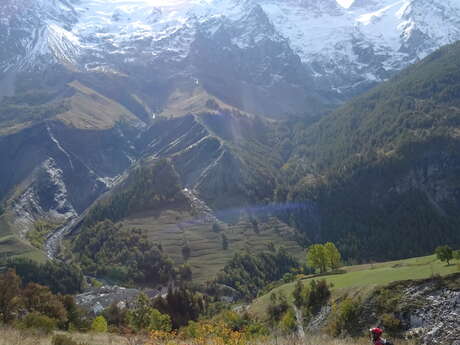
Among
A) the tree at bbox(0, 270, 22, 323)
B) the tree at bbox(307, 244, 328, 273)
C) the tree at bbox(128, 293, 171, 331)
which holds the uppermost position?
the tree at bbox(0, 270, 22, 323)

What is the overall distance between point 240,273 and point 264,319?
11606cm

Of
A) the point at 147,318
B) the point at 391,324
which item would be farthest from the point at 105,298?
the point at 391,324

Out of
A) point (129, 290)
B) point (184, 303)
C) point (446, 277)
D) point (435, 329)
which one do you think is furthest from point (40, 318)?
point (129, 290)

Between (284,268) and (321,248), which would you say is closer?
(321,248)

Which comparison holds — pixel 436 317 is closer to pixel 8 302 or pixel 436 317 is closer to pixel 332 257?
pixel 8 302

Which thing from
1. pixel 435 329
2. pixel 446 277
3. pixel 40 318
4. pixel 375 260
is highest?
pixel 40 318

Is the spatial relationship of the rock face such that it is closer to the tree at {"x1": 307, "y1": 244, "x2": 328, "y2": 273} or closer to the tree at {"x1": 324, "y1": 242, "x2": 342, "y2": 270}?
the tree at {"x1": 307, "y1": 244, "x2": 328, "y2": 273}

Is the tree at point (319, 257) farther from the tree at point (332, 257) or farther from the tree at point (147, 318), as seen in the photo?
the tree at point (147, 318)

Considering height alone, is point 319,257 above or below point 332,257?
above

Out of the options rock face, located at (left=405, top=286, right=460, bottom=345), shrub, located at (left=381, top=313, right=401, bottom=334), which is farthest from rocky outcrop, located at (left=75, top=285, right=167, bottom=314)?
rock face, located at (left=405, top=286, right=460, bottom=345)

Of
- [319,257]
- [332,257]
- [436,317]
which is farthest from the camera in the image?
[332,257]

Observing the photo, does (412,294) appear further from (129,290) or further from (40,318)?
(129,290)

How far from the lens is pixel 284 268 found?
19425cm

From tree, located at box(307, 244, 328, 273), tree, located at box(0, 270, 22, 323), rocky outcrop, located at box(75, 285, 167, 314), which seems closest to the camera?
tree, located at box(0, 270, 22, 323)
